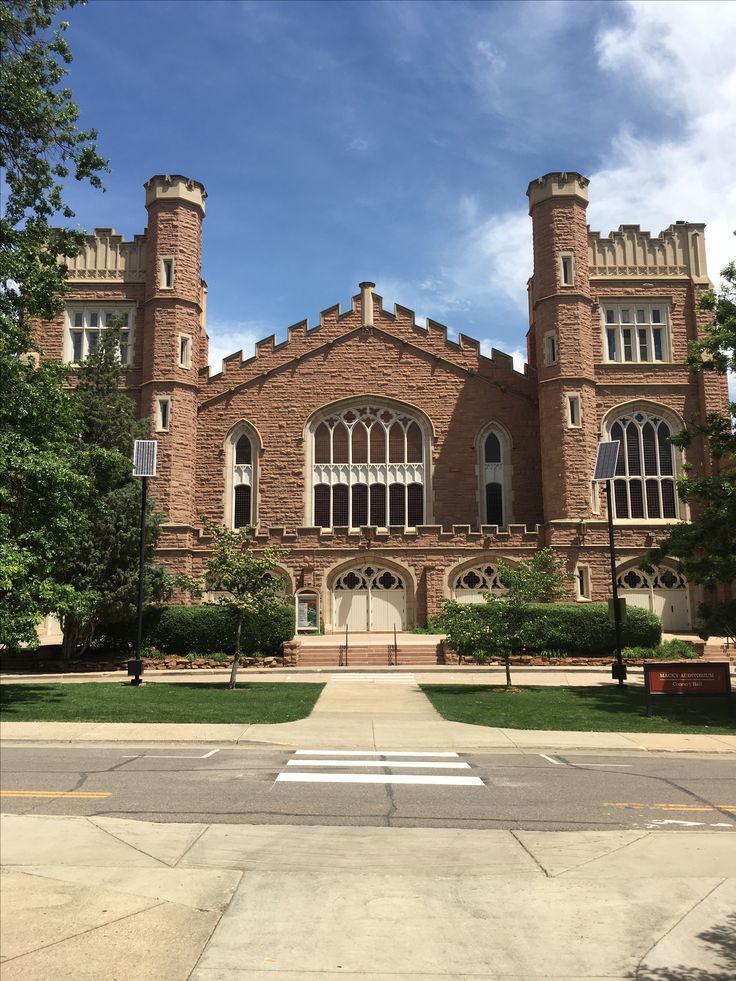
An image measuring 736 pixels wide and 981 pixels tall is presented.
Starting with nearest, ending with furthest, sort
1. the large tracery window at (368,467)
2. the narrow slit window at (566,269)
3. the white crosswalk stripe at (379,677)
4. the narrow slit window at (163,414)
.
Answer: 1. the white crosswalk stripe at (379,677)
2. the narrow slit window at (163,414)
3. the narrow slit window at (566,269)
4. the large tracery window at (368,467)

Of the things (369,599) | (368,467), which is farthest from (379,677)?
(368,467)

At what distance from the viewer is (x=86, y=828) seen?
7.04 m

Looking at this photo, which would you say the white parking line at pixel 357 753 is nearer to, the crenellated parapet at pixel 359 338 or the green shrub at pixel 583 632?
the green shrub at pixel 583 632

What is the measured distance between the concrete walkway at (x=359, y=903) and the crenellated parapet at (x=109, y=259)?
103ft

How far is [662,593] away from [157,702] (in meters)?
21.8

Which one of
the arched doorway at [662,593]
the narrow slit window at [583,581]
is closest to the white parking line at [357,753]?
the narrow slit window at [583,581]

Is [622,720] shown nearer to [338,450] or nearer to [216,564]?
[216,564]

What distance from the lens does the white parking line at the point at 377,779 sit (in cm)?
967

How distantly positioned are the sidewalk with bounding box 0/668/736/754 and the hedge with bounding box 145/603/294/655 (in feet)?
30.2

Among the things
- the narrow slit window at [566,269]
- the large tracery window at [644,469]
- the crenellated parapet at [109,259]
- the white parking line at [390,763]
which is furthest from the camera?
the crenellated parapet at [109,259]

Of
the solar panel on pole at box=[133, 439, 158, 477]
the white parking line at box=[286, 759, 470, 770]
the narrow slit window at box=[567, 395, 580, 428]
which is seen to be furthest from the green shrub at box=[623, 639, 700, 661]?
the solar panel on pole at box=[133, 439, 158, 477]

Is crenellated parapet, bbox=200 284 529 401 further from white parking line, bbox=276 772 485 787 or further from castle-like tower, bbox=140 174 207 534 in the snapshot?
white parking line, bbox=276 772 485 787

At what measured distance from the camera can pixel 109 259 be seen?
35250 millimetres

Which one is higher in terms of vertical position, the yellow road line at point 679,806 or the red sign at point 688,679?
the red sign at point 688,679
